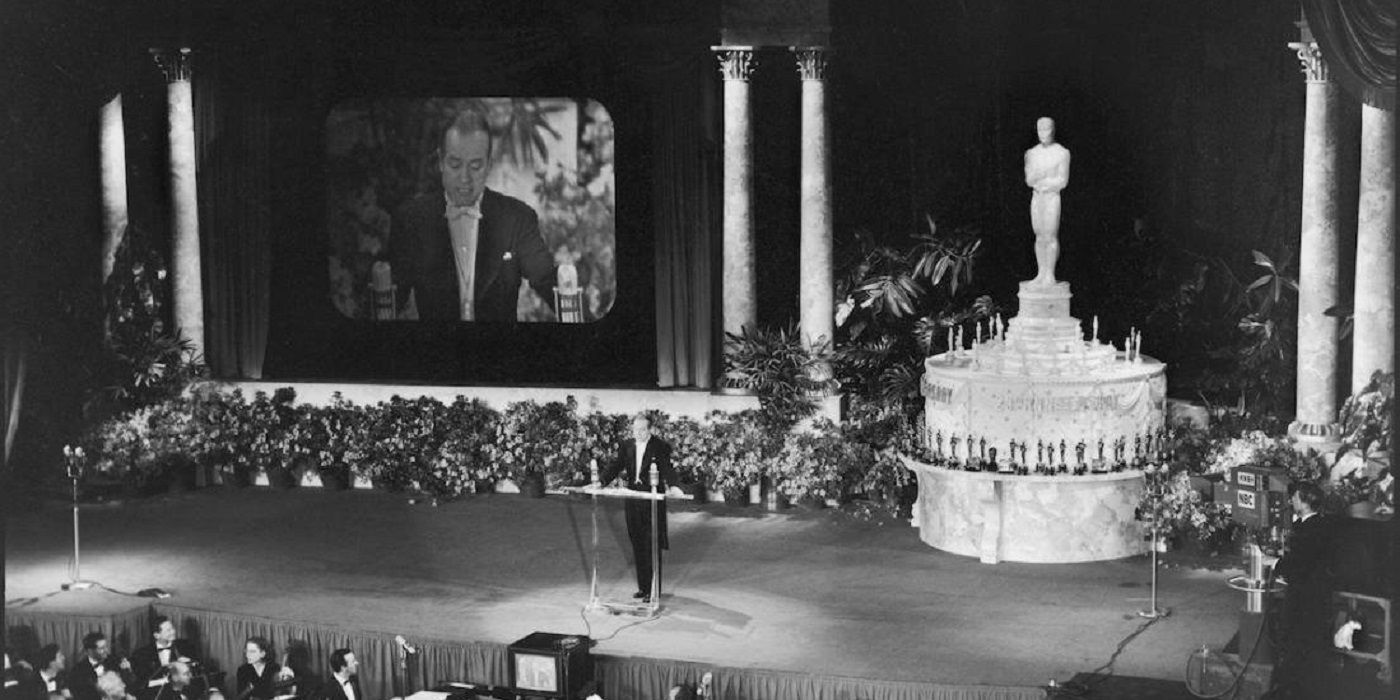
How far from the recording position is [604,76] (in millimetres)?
21969

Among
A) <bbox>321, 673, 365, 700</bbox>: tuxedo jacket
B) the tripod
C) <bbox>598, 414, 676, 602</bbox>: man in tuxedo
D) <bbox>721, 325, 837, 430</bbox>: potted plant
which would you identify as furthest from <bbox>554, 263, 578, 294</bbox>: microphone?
<bbox>321, 673, 365, 700</bbox>: tuxedo jacket

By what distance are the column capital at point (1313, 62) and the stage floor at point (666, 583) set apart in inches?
178

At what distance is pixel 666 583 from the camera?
17.0m

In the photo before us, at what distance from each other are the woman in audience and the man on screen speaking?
8427mm

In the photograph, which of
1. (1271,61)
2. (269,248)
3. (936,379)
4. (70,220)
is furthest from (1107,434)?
(70,220)

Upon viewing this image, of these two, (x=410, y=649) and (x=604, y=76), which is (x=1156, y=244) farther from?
(x=410, y=649)

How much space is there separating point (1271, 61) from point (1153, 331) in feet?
9.84

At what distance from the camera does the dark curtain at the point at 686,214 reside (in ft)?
70.2

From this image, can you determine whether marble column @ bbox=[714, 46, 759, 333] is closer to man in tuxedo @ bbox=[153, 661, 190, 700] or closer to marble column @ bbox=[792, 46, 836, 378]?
marble column @ bbox=[792, 46, 836, 378]

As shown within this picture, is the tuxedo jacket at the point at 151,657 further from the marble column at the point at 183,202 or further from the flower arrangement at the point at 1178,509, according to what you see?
the marble column at the point at 183,202

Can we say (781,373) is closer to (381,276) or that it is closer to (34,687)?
(381,276)

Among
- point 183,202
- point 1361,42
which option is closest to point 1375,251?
point 1361,42

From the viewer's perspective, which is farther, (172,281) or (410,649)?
(172,281)

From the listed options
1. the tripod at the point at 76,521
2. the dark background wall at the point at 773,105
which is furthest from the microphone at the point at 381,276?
the tripod at the point at 76,521
